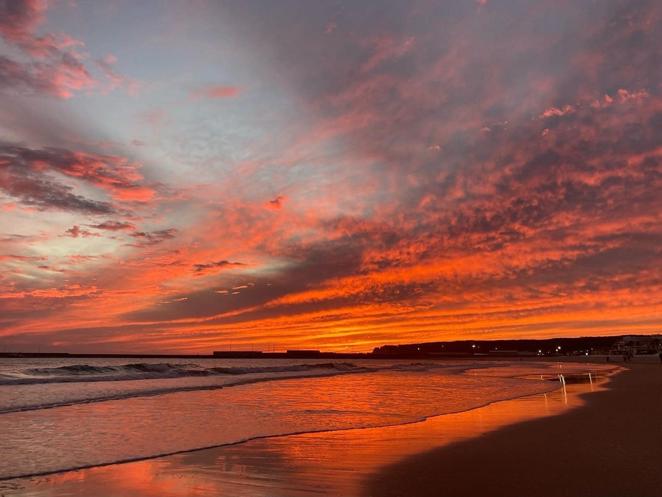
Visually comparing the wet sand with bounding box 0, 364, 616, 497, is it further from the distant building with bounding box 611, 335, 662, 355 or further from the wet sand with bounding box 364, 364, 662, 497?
the distant building with bounding box 611, 335, 662, 355

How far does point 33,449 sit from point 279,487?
7.90 m

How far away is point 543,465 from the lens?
32.7ft

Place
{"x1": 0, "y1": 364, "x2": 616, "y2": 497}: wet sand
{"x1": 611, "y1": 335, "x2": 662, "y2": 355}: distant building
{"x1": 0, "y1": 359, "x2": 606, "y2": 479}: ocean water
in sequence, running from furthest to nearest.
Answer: {"x1": 611, "y1": 335, "x2": 662, "y2": 355}: distant building < {"x1": 0, "y1": 359, "x2": 606, "y2": 479}: ocean water < {"x1": 0, "y1": 364, "x2": 616, "y2": 497}: wet sand

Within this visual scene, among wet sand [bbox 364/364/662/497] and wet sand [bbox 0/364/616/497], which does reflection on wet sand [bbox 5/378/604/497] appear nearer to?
wet sand [bbox 0/364/616/497]

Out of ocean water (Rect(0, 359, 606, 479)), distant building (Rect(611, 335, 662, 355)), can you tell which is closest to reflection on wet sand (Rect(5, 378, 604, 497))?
ocean water (Rect(0, 359, 606, 479))

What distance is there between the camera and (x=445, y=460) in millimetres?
10719

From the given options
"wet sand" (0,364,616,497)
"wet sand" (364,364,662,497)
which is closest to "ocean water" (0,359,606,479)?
"wet sand" (0,364,616,497)

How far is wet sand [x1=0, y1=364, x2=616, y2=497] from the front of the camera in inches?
347

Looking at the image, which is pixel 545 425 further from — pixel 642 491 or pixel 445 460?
pixel 642 491

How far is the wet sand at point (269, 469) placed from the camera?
347 inches

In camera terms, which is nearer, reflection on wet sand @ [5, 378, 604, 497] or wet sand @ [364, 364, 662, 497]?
wet sand @ [364, 364, 662, 497]

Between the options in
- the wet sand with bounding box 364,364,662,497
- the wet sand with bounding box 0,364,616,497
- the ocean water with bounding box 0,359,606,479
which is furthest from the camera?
the ocean water with bounding box 0,359,606,479

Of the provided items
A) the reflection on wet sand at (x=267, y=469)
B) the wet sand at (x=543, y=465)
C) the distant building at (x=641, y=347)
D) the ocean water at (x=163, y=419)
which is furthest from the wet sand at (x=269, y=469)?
the distant building at (x=641, y=347)

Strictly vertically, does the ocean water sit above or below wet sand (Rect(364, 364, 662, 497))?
above
